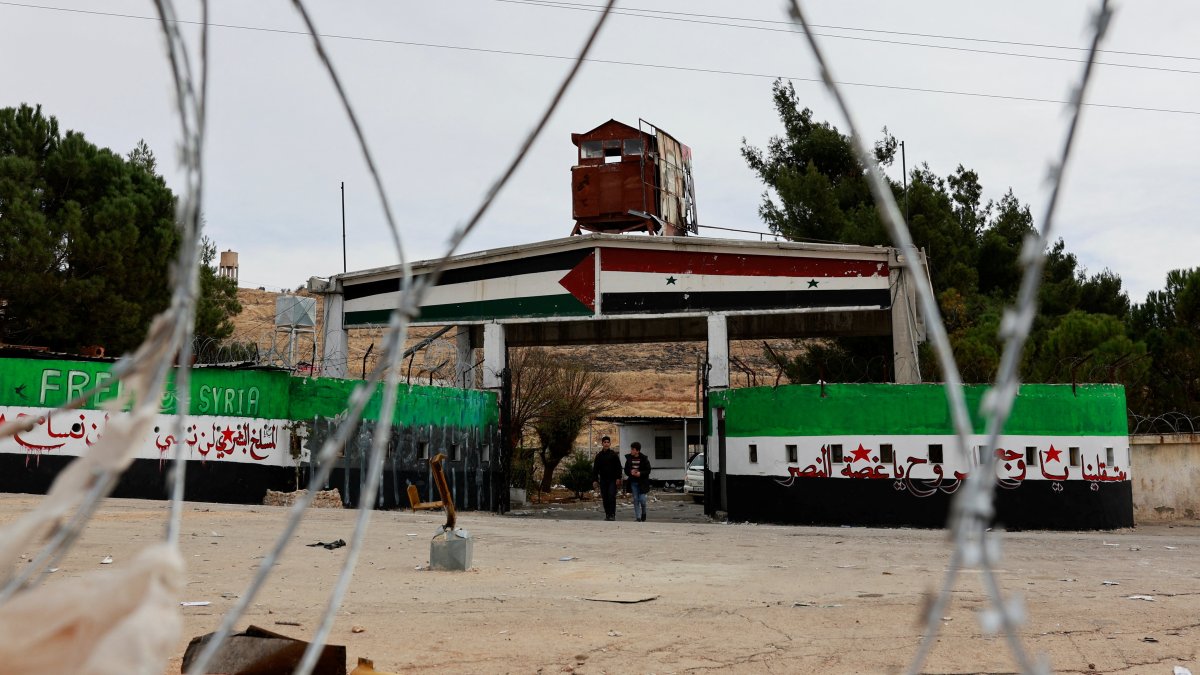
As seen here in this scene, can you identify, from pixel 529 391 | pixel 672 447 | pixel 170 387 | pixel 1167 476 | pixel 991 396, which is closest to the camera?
pixel 991 396

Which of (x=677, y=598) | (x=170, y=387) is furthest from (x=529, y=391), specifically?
(x=677, y=598)

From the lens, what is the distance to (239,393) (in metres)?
17.2

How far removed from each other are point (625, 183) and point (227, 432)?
9990mm

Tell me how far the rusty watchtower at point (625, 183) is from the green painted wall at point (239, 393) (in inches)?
218

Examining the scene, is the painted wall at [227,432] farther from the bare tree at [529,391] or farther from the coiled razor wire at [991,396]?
the coiled razor wire at [991,396]

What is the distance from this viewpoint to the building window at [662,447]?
123ft

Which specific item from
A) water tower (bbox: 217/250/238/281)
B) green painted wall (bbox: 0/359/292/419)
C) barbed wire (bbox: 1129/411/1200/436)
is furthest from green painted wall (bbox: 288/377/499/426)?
water tower (bbox: 217/250/238/281)

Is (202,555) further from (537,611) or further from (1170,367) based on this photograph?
(1170,367)

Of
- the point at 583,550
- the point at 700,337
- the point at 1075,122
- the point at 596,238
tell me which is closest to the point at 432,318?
the point at 596,238

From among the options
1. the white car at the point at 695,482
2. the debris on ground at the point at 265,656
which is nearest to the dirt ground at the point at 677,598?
the debris on ground at the point at 265,656

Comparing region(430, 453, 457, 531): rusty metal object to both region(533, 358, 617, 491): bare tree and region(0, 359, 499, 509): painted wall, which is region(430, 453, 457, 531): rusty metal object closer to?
region(0, 359, 499, 509): painted wall

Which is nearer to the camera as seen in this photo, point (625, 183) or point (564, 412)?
point (625, 183)

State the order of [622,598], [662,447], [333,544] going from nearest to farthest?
1. [622,598]
2. [333,544]
3. [662,447]

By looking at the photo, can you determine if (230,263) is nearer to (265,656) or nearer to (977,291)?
(977,291)
